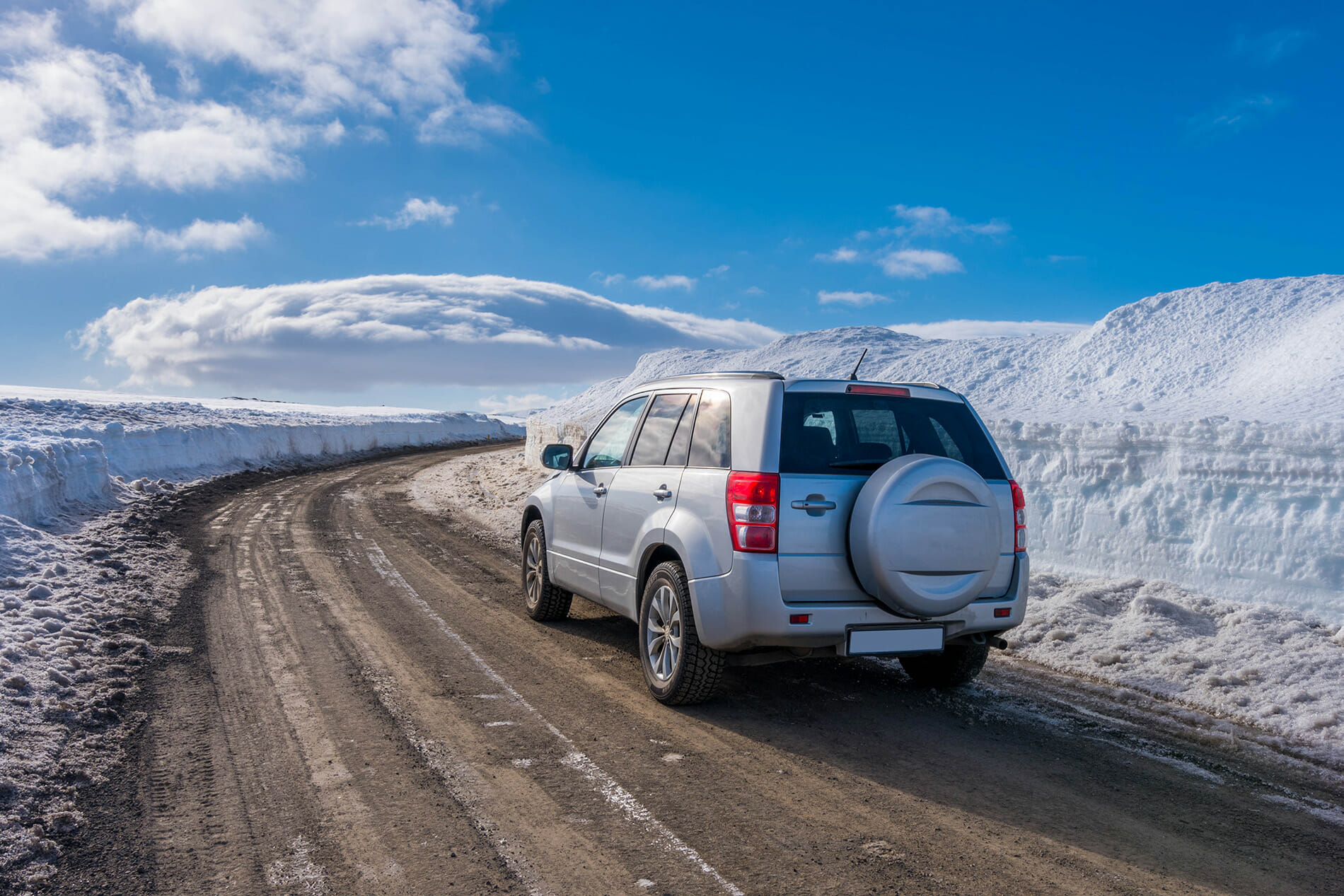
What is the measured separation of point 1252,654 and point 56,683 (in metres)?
7.85

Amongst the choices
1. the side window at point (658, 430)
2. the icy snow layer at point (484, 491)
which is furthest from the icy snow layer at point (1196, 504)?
the icy snow layer at point (484, 491)

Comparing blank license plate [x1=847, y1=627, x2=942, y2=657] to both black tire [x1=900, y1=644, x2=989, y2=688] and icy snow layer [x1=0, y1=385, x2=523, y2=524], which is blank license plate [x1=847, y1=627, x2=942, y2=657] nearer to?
black tire [x1=900, y1=644, x2=989, y2=688]

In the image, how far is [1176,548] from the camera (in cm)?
778

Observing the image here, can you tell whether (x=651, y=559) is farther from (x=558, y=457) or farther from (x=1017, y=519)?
(x=1017, y=519)

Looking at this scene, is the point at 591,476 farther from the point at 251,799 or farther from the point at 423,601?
the point at 251,799

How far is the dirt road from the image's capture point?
10.2 feet

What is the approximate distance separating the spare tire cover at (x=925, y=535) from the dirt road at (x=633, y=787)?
0.86 m

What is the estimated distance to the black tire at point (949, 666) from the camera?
5320 mm

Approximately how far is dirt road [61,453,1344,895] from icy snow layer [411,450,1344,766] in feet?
1.80

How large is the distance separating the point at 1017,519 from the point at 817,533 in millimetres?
1371

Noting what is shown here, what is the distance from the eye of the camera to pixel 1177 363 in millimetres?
11328

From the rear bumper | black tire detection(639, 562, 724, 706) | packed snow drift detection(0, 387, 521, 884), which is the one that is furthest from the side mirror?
packed snow drift detection(0, 387, 521, 884)

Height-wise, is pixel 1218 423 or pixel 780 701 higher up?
pixel 1218 423

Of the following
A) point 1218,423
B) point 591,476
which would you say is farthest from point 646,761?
point 1218,423
